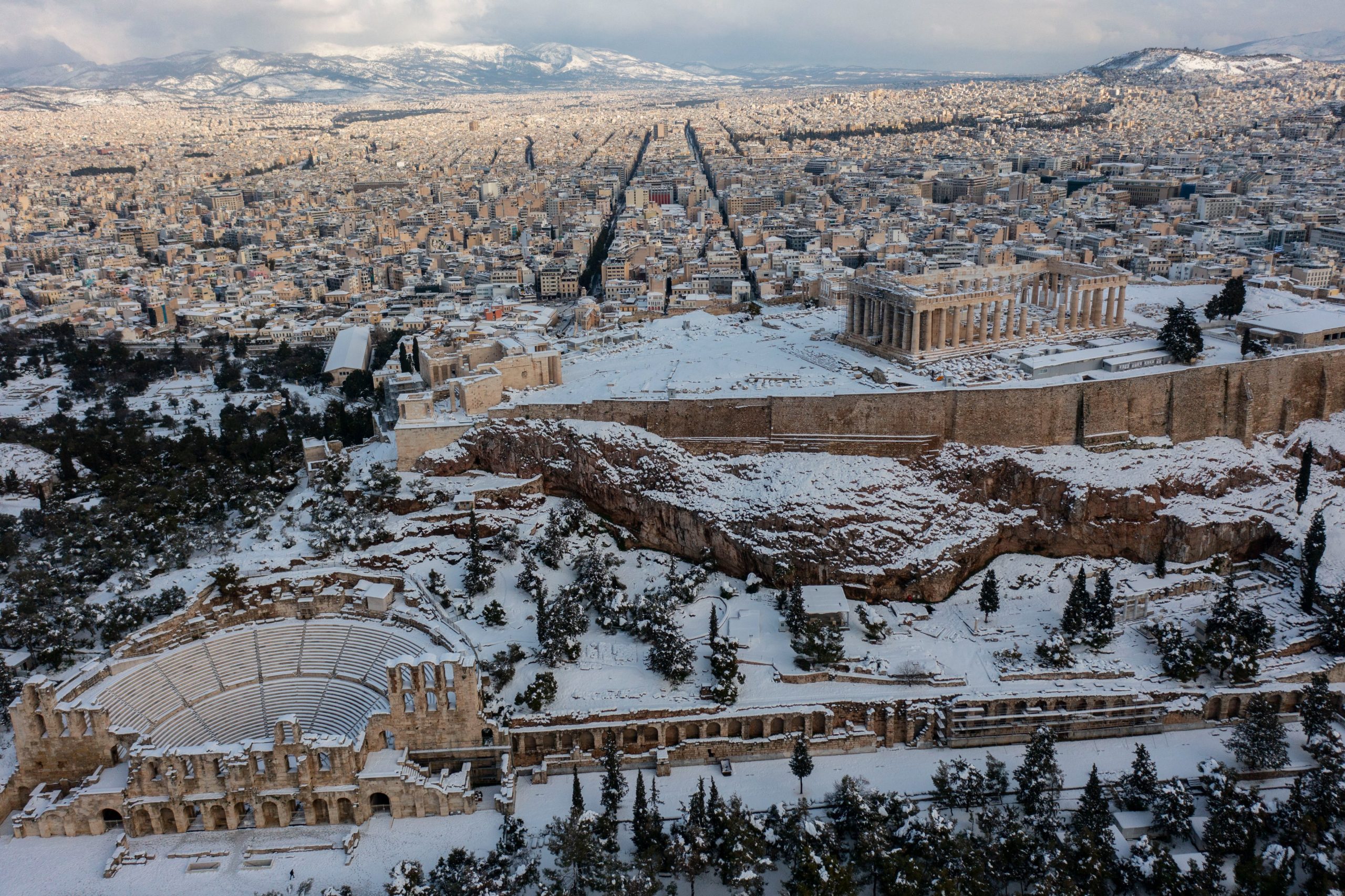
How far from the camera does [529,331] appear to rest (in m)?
46.6

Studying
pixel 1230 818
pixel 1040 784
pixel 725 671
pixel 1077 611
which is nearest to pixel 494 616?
pixel 725 671

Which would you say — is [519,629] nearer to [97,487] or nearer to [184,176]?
[97,487]

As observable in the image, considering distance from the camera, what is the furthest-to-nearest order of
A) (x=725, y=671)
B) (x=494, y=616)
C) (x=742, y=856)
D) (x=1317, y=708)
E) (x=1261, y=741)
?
(x=494, y=616)
(x=725, y=671)
(x=1317, y=708)
(x=1261, y=741)
(x=742, y=856)

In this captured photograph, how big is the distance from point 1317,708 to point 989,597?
8.84 meters

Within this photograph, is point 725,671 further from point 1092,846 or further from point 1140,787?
point 1140,787

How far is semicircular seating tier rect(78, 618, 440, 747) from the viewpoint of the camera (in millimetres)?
27062

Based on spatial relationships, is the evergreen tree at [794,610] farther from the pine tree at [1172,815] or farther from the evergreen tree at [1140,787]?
the pine tree at [1172,815]

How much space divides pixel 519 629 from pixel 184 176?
480 ft

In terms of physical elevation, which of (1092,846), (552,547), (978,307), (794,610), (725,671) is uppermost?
(978,307)

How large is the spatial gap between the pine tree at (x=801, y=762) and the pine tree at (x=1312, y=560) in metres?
18.0

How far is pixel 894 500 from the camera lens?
115ft

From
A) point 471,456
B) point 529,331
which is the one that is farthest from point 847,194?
point 471,456

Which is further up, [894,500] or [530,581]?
[894,500]

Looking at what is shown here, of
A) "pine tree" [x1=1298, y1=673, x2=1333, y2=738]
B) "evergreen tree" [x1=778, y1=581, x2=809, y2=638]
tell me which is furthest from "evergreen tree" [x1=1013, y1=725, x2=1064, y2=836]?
"pine tree" [x1=1298, y1=673, x2=1333, y2=738]
